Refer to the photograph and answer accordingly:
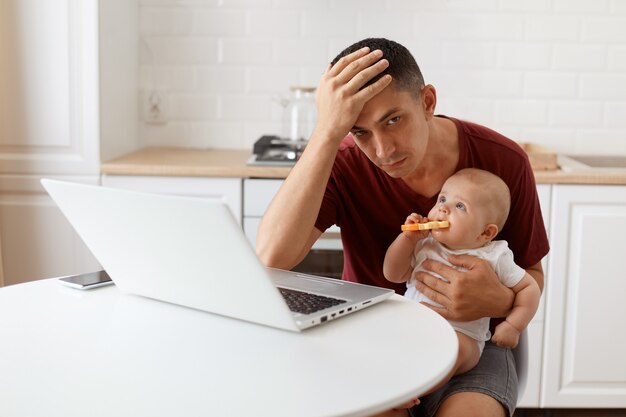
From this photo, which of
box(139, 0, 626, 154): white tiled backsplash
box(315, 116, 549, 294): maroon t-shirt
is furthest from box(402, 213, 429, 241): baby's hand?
box(139, 0, 626, 154): white tiled backsplash

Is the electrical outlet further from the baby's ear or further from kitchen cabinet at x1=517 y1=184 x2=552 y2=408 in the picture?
the baby's ear

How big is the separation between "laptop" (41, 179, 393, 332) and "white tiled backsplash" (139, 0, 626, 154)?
1.89m

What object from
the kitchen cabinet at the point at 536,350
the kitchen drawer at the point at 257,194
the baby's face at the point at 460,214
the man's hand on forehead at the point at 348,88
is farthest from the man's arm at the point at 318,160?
the kitchen cabinet at the point at 536,350

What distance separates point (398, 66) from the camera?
1.54 metres

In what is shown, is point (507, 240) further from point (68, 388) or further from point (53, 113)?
point (53, 113)

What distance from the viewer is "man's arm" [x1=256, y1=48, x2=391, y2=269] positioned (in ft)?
4.92

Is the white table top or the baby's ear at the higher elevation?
the baby's ear

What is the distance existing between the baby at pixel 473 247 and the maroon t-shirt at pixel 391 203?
9cm

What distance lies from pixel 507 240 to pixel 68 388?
109cm

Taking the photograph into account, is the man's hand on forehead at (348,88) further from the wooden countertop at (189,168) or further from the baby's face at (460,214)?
the wooden countertop at (189,168)

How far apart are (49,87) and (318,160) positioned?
1413 mm

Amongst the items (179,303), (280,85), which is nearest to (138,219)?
(179,303)

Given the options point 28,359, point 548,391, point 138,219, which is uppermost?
point 138,219

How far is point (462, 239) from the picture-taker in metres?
1.62
